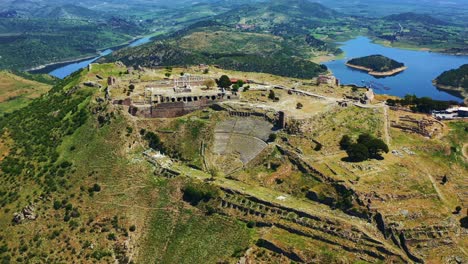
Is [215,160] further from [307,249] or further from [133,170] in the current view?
[307,249]

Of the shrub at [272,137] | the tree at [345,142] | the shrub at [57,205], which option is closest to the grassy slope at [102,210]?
the shrub at [57,205]

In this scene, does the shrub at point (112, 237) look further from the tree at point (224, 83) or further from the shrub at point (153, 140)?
the tree at point (224, 83)

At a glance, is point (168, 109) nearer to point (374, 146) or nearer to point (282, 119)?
point (282, 119)

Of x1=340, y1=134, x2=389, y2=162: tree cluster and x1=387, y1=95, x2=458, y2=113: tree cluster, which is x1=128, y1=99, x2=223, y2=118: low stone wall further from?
x1=387, y1=95, x2=458, y2=113: tree cluster

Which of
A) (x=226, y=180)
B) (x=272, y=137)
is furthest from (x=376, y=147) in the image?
(x=226, y=180)

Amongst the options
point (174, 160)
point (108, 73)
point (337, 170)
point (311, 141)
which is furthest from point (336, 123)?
point (108, 73)

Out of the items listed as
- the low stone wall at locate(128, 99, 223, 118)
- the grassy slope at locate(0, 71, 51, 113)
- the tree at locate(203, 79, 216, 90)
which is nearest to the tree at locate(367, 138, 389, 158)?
the low stone wall at locate(128, 99, 223, 118)
